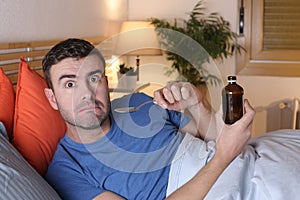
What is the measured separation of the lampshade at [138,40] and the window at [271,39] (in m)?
0.80

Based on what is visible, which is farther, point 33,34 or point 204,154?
point 33,34

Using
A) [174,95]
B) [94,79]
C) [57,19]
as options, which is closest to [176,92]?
[174,95]

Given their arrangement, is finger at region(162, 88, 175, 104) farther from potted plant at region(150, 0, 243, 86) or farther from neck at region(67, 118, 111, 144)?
potted plant at region(150, 0, 243, 86)

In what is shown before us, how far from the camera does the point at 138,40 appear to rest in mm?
3129

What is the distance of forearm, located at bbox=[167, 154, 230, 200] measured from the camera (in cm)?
116

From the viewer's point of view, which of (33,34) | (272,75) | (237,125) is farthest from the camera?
(272,75)

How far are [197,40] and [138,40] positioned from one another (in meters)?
0.44

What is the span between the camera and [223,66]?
359 cm

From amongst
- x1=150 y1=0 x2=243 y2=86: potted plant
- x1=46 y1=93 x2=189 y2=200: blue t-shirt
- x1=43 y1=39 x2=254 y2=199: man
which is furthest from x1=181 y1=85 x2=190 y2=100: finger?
x1=150 y1=0 x2=243 y2=86: potted plant

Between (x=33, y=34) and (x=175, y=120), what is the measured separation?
0.99 meters

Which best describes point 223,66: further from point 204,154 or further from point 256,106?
point 204,154

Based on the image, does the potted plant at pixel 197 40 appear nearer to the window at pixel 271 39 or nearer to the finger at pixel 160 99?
the window at pixel 271 39

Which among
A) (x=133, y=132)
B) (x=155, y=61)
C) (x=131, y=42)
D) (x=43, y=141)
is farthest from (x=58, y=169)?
(x=155, y=61)

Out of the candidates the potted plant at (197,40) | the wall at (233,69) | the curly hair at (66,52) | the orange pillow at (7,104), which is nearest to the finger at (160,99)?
the curly hair at (66,52)
